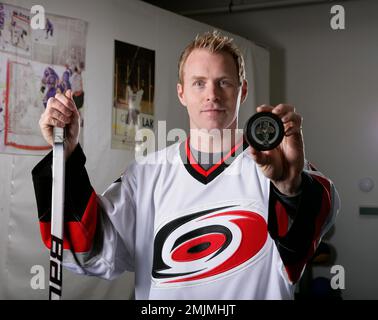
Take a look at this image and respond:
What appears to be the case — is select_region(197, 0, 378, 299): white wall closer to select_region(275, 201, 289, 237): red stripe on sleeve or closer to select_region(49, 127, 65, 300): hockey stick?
select_region(275, 201, 289, 237): red stripe on sleeve

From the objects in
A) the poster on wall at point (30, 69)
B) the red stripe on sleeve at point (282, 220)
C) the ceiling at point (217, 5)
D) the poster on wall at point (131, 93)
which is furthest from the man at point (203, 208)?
the ceiling at point (217, 5)

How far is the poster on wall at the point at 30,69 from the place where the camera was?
2.45 metres

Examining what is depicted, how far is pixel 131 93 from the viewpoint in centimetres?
304

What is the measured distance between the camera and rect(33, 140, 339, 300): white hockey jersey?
110 cm

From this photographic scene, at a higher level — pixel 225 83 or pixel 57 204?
pixel 225 83

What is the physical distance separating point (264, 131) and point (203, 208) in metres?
0.33

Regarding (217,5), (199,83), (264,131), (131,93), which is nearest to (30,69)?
(131,93)

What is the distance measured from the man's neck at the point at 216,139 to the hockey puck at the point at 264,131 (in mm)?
263

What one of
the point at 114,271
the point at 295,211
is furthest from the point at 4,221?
the point at 295,211

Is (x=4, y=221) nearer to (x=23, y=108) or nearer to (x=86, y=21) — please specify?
(x=23, y=108)

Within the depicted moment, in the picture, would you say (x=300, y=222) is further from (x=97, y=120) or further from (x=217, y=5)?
(x=217, y=5)

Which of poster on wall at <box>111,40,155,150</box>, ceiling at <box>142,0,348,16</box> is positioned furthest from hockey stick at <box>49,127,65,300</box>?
ceiling at <box>142,0,348,16</box>

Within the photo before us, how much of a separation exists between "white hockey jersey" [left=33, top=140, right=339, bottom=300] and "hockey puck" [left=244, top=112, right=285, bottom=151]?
14cm
